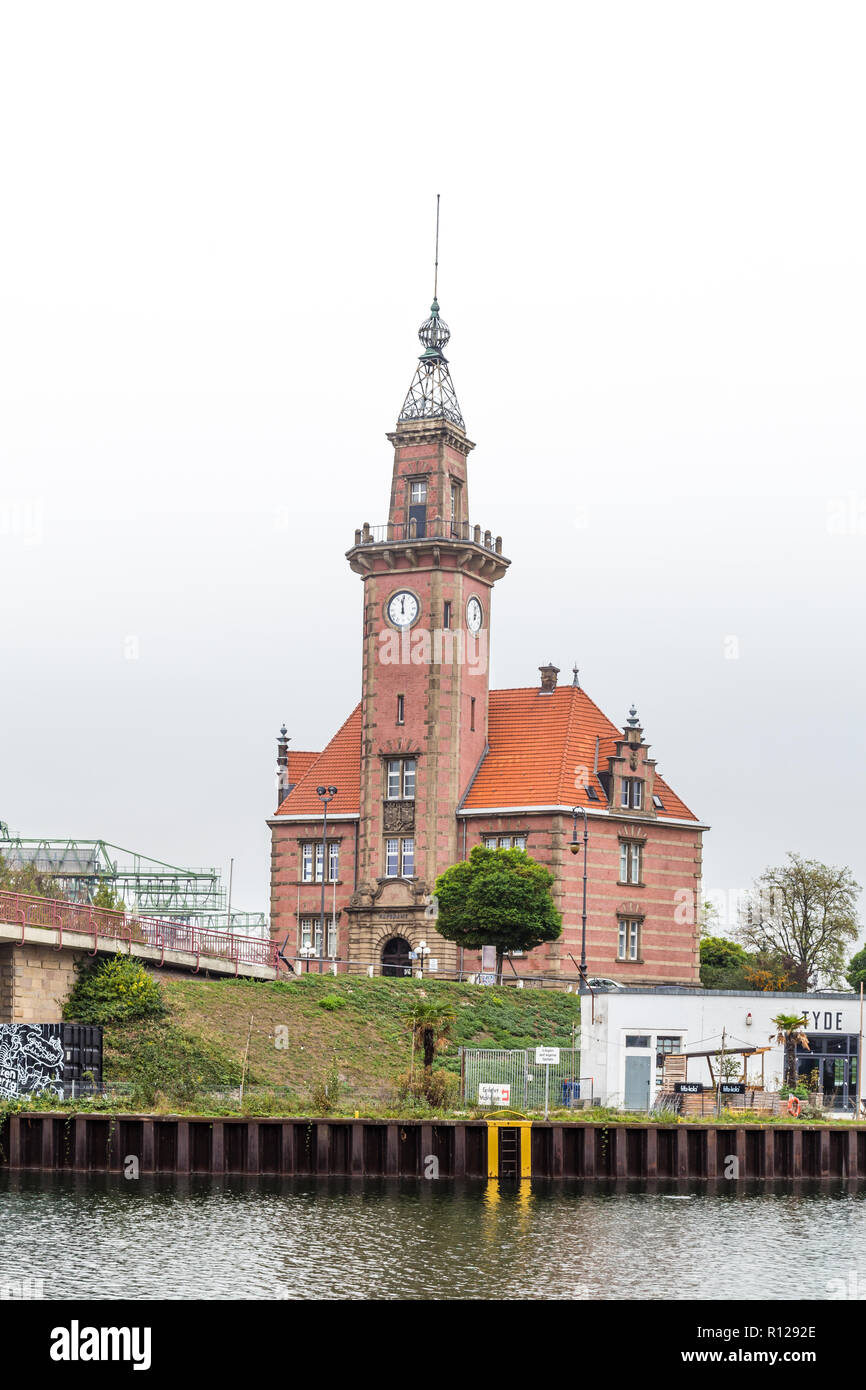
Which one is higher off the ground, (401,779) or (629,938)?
(401,779)

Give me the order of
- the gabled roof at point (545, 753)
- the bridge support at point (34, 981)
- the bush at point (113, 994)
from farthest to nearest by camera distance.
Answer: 1. the gabled roof at point (545, 753)
2. the bush at point (113, 994)
3. the bridge support at point (34, 981)

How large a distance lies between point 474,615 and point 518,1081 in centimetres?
3384

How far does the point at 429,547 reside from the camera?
3556 inches

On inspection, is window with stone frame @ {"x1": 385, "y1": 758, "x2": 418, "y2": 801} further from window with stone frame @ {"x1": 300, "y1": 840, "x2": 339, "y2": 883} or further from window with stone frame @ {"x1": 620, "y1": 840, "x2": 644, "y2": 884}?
window with stone frame @ {"x1": 620, "y1": 840, "x2": 644, "y2": 884}

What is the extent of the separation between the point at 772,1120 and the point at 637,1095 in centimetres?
1052

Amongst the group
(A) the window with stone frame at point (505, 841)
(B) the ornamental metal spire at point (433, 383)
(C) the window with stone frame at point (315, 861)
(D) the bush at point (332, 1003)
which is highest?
(B) the ornamental metal spire at point (433, 383)

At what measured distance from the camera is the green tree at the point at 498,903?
80500mm

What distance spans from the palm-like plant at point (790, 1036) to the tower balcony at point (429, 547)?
30.3 meters

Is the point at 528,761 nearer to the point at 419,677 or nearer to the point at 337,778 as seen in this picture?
the point at 419,677

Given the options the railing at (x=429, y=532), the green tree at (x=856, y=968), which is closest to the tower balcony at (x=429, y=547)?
the railing at (x=429, y=532)

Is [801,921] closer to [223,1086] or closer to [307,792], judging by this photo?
[307,792]

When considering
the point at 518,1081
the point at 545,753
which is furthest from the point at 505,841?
the point at 518,1081

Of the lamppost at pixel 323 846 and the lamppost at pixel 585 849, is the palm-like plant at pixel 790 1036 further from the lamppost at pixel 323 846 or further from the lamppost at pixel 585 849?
the lamppost at pixel 323 846
